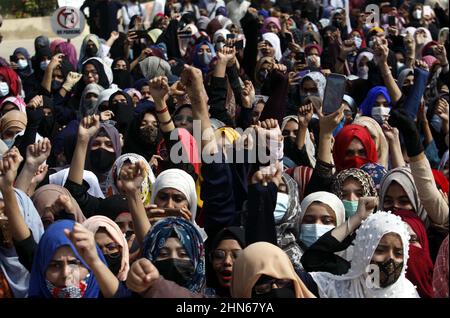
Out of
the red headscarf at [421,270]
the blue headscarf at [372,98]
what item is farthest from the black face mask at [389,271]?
the blue headscarf at [372,98]

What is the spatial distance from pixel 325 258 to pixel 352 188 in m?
0.92

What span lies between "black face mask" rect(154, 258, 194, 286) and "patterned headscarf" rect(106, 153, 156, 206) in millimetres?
1603

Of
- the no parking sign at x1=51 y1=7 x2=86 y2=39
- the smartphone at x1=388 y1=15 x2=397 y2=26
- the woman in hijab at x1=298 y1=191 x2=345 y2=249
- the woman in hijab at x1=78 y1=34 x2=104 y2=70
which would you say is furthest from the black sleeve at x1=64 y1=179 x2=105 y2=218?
the smartphone at x1=388 y1=15 x2=397 y2=26

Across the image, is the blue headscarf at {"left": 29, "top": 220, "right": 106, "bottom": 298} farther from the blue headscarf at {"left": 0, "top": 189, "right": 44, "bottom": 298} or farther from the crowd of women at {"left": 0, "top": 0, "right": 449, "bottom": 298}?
the blue headscarf at {"left": 0, "top": 189, "right": 44, "bottom": 298}

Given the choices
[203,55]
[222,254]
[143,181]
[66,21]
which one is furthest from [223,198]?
[203,55]

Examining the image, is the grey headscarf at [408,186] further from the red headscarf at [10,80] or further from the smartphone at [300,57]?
the red headscarf at [10,80]

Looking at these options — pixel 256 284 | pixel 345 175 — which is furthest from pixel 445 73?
pixel 256 284

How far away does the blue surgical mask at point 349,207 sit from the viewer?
523 centimetres

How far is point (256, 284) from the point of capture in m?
3.64

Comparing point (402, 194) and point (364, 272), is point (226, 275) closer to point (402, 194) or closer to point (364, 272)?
point (364, 272)

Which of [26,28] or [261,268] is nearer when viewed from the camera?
[261,268]

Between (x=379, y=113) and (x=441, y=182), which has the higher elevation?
(x=379, y=113)

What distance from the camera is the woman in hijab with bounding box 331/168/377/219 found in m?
5.25

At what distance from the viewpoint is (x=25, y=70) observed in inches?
458
